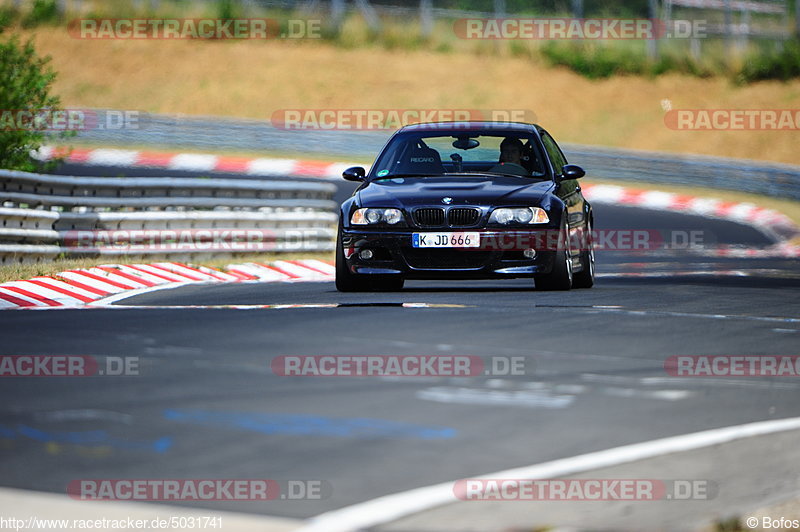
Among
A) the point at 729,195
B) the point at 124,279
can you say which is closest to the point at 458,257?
the point at 124,279

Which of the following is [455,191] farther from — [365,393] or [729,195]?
[729,195]

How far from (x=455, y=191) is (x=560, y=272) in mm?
Result: 1144

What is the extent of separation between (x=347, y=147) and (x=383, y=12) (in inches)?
Result: 469

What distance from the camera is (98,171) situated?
Answer: 31.2 metres

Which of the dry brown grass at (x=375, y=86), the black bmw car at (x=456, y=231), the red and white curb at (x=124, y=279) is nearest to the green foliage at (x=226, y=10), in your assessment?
the dry brown grass at (x=375, y=86)

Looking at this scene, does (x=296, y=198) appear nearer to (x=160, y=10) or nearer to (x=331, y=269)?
(x=331, y=269)

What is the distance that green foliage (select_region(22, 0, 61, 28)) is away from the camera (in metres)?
52.0

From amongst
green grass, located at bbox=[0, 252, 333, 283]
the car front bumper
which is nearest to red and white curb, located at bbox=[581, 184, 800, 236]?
green grass, located at bbox=[0, 252, 333, 283]

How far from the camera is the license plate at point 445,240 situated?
42.0ft

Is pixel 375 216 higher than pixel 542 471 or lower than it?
higher

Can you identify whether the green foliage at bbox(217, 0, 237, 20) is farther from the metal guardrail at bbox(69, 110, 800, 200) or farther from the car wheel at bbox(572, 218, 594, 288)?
the car wheel at bbox(572, 218, 594, 288)

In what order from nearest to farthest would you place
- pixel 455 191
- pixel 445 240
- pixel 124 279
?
pixel 445 240 → pixel 455 191 → pixel 124 279

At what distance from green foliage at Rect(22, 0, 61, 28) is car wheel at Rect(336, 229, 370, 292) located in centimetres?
4108

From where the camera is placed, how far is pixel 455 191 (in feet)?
43.0
